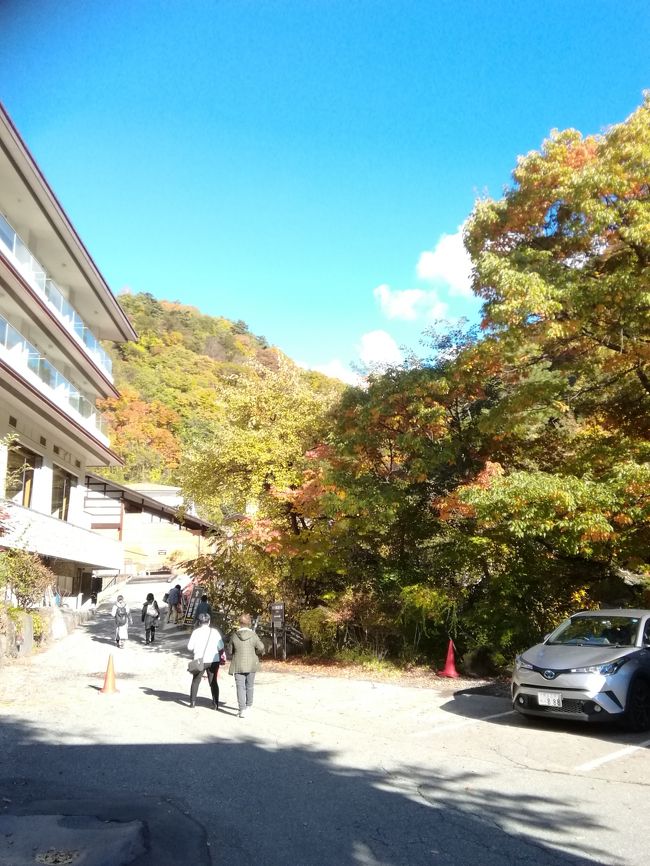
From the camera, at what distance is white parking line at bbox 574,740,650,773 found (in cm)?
681

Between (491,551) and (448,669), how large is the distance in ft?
8.79

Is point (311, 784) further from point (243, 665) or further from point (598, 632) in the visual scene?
point (598, 632)

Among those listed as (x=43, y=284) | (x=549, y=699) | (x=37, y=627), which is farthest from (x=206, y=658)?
(x=43, y=284)

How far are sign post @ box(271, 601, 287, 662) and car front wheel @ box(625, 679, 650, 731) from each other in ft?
31.5

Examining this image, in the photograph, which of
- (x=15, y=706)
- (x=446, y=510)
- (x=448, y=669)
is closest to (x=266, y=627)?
(x=448, y=669)

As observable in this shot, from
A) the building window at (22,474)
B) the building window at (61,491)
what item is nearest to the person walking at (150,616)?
the building window at (22,474)

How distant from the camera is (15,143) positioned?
18625 mm

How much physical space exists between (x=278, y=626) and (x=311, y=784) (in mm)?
10715

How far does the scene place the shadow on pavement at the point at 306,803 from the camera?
4.54 m

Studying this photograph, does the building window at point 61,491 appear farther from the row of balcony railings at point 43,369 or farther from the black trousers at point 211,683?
the black trousers at point 211,683

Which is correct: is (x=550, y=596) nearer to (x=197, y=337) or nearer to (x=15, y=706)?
(x=15, y=706)

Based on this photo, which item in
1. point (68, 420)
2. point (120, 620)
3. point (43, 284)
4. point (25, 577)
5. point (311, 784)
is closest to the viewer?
point (311, 784)

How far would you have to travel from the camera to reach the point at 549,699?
839cm

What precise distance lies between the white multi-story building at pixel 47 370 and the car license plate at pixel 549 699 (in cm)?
1365
